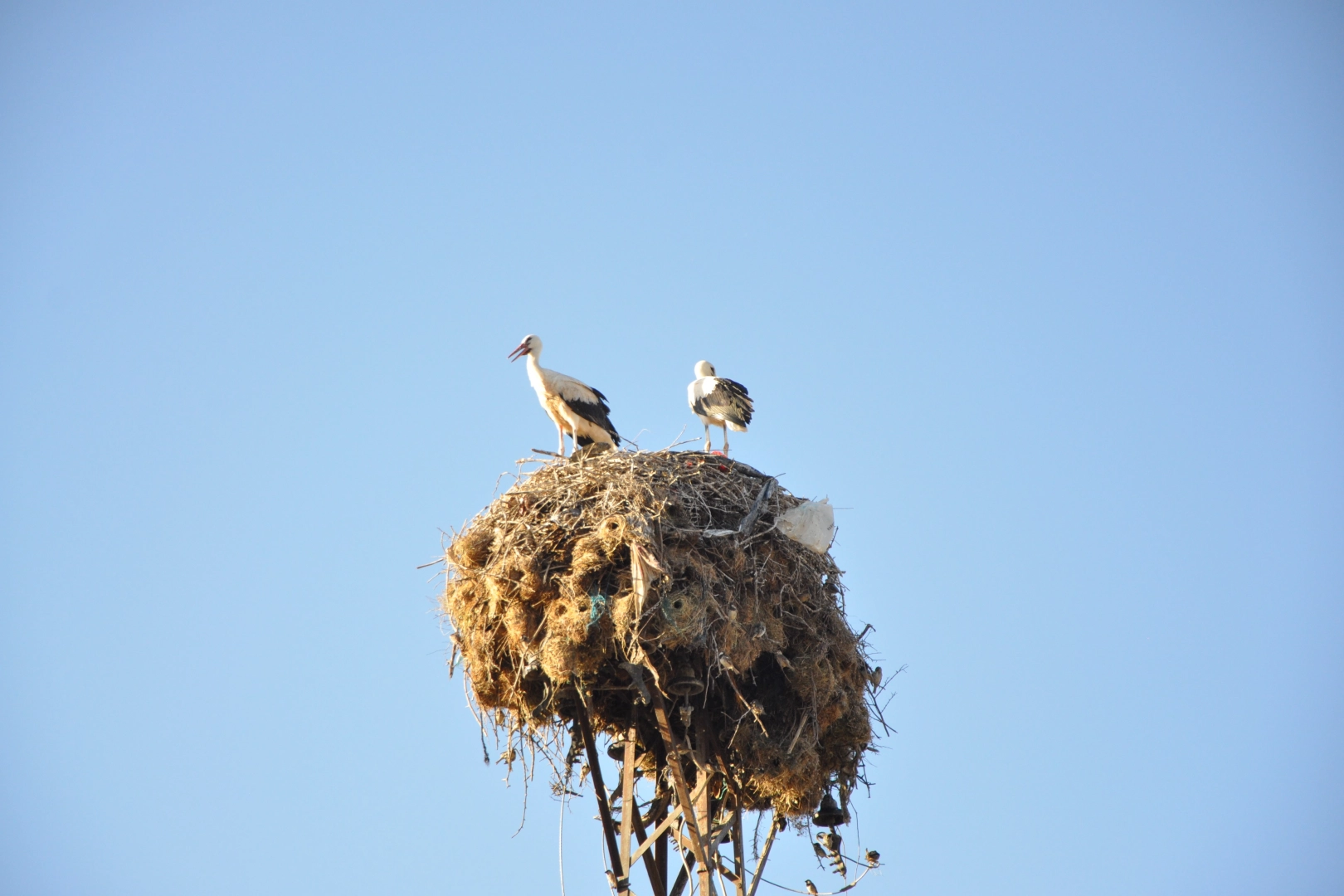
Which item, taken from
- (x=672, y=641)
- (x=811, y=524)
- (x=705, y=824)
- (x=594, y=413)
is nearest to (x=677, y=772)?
(x=705, y=824)

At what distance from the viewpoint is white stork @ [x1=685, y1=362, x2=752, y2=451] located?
1423 centimetres

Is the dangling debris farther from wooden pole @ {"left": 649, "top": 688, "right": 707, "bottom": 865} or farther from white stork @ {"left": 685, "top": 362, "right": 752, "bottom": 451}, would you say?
white stork @ {"left": 685, "top": 362, "right": 752, "bottom": 451}

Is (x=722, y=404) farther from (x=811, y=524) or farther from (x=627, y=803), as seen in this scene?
(x=627, y=803)

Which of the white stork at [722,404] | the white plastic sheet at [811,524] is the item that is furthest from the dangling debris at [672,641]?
the white stork at [722,404]

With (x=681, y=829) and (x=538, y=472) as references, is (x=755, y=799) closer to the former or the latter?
(x=681, y=829)

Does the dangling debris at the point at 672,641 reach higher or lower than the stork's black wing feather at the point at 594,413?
lower

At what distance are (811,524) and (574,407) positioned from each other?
12.6ft

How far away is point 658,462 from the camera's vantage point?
11.4 meters

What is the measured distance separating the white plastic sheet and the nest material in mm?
81

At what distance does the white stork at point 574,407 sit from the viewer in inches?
563

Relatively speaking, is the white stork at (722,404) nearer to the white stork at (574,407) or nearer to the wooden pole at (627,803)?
the white stork at (574,407)

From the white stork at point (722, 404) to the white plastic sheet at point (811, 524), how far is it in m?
2.63

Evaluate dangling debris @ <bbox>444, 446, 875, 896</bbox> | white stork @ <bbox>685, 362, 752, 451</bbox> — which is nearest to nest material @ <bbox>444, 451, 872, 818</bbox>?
dangling debris @ <bbox>444, 446, 875, 896</bbox>

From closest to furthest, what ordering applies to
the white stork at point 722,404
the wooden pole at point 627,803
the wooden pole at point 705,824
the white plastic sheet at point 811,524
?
the wooden pole at point 705,824
the wooden pole at point 627,803
the white plastic sheet at point 811,524
the white stork at point 722,404
